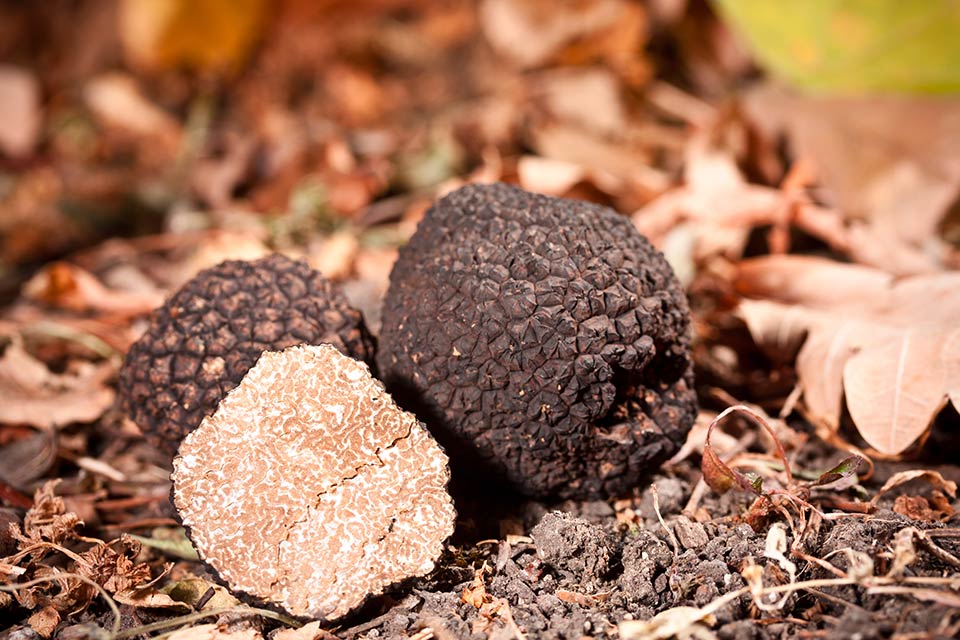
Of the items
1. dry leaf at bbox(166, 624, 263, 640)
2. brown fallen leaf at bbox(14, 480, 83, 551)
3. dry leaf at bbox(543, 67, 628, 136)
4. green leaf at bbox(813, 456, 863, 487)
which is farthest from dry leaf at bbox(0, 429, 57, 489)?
dry leaf at bbox(543, 67, 628, 136)

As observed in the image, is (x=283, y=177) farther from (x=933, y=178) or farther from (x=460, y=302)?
(x=933, y=178)

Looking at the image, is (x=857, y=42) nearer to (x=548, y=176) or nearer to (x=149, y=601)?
(x=548, y=176)

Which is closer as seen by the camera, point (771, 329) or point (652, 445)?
point (652, 445)

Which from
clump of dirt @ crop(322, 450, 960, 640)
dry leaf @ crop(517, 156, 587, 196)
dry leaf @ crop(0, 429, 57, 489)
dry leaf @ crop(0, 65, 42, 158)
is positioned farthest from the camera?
dry leaf @ crop(0, 65, 42, 158)

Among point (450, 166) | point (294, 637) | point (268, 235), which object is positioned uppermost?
point (450, 166)

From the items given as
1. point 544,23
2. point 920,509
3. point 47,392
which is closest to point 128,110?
point 544,23

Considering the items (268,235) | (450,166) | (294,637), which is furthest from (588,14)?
(294,637)

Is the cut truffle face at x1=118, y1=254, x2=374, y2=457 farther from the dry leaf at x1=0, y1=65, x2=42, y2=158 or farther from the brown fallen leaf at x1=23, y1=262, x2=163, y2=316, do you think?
the dry leaf at x1=0, y1=65, x2=42, y2=158

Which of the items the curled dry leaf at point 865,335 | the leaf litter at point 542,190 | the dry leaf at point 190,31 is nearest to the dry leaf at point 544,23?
the leaf litter at point 542,190
